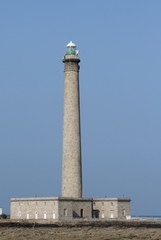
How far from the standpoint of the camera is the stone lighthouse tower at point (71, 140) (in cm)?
6291

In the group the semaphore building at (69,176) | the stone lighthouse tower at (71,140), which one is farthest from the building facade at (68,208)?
the stone lighthouse tower at (71,140)

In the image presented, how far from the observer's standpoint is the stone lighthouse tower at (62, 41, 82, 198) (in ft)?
206

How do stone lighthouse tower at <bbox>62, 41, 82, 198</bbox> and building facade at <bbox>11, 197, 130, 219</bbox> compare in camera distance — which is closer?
building facade at <bbox>11, 197, 130, 219</bbox>

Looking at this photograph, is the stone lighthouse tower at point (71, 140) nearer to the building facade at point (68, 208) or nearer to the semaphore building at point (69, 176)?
the semaphore building at point (69, 176)

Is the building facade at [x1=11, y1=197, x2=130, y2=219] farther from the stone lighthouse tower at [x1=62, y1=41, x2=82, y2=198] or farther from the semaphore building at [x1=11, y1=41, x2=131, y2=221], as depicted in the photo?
the stone lighthouse tower at [x1=62, y1=41, x2=82, y2=198]

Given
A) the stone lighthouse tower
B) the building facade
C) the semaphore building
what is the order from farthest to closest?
the stone lighthouse tower < the semaphore building < the building facade

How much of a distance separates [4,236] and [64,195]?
2600 centimetres

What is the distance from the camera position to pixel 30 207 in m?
63.8

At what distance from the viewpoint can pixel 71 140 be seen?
207 feet

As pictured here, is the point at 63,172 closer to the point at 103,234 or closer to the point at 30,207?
the point at 30,207

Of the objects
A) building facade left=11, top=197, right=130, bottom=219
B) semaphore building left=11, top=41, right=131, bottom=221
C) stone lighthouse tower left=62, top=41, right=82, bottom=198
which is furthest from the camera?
stone lighthouse tower left=62, top=41, right=82, bottom=198

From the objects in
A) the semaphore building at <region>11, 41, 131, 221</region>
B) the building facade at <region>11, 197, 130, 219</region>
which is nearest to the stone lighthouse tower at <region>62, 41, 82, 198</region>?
the semaphore building at <region>11, 41, 131, 221</region>

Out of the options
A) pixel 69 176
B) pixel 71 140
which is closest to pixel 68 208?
pixel 69 176

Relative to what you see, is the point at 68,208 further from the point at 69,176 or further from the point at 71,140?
the point at 71,140
